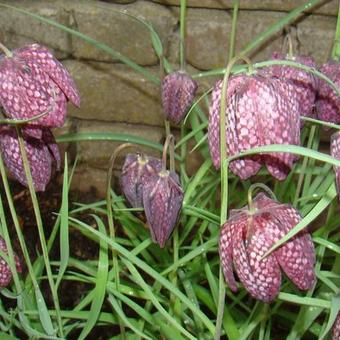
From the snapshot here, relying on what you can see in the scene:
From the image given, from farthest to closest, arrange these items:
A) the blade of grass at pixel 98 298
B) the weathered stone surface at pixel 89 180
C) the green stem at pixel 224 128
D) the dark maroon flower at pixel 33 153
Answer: the weathered stone surface at pixel 89 180
the blade of grass at pixel 98 298
the dark maroon flower at pixel 33 153
the green stem at pixel 224 128

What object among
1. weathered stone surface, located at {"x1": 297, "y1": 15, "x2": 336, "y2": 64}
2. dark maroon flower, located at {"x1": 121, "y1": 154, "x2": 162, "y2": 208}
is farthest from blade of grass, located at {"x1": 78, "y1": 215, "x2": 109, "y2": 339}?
weathered stone surface, located at {"x1": 297, "y1": 15, "x2": 336, "y2": 64}

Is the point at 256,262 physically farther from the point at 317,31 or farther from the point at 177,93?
the point at 317,31

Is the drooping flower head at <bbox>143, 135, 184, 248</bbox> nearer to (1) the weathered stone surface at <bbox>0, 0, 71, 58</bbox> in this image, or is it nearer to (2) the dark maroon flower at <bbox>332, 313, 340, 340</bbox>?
(2) the dark maroon flower at <bbox>332, 313, 340, 340</bbox>

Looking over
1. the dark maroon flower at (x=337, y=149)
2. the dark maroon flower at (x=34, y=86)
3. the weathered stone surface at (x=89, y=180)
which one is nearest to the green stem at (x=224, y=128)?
the dark maroon flower at (x=337, y=149)

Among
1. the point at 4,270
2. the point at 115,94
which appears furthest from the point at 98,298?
the point at 115,94

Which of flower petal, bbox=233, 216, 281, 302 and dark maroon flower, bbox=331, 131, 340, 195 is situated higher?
dark maroon flower, bbox=331, 131, 340, 195

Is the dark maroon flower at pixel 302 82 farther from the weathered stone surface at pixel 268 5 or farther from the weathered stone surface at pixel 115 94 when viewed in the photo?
the weathered stone surface at pixel 115 94

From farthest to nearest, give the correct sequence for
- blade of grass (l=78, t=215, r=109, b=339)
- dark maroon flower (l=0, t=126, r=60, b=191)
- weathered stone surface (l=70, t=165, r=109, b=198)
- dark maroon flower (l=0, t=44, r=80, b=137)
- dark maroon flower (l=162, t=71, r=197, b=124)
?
weathered stone surface (l=70, t=165, r=109, b=198) → dark maroon flower (l=162, t=71, r=197, b=124) → blade of grass (l=78, t=215, r=109, b=339) → dark maroon flower (l=0, t=126, r=60, b=191) → dark maroon flower (l=0, t=44, r=80, b=137)
